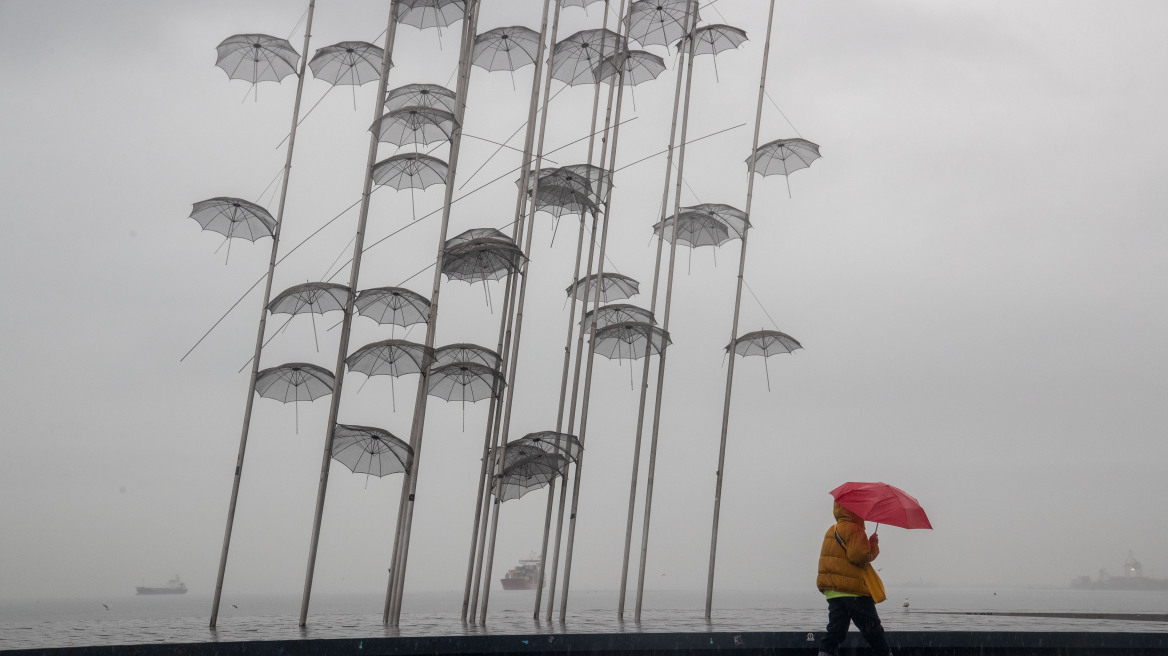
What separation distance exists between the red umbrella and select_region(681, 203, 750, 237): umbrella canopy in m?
8.33

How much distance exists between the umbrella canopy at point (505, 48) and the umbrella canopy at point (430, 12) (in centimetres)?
51

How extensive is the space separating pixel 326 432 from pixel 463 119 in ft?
15.8

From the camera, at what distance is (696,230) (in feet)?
52.1

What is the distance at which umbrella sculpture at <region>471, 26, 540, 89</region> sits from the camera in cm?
1421

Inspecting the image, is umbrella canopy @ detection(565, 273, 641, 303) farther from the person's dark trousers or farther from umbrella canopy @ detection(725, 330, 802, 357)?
the person's dark trousers

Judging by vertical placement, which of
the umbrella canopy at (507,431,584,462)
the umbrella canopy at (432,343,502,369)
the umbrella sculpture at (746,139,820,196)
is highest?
the umbrella sculpture at (746,139,820,196)

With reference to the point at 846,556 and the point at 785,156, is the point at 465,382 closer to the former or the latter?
the point at 846,556

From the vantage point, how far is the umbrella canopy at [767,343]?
49.0 feet

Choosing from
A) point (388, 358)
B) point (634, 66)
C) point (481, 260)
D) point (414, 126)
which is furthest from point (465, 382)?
point (634, 66)

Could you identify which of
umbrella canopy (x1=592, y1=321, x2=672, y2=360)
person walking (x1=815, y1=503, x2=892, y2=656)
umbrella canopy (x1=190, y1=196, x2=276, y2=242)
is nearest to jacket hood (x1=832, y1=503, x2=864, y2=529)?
person walking (x1=815, y1=503, x2=892, y2=656)

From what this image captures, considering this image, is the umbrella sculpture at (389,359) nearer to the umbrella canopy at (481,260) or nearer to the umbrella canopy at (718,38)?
the umbrella canopy at (481,260)

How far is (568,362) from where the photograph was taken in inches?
565

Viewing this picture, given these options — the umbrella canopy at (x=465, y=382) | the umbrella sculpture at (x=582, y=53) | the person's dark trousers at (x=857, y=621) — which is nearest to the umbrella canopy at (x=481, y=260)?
the umbrella canopy at (x=465, y=382)

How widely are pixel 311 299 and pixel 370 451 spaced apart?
7.00ft
